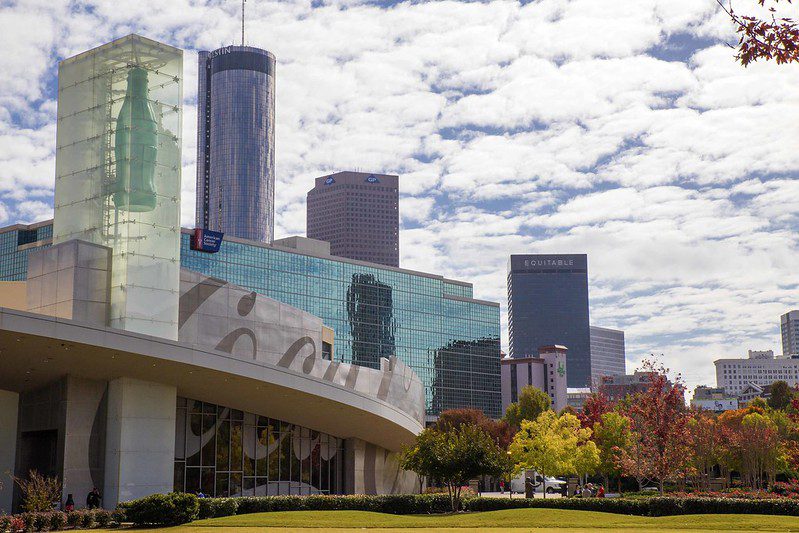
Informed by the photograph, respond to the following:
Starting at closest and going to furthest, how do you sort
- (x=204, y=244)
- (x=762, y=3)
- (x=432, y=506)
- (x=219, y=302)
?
1. (x=762, y=3)
2. (x=432, y=506)
3. (x=219, y=302)
4. (x=204, y=244)

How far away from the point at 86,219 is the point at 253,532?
1967 centimetres

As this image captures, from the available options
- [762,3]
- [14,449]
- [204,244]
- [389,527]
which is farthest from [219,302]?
[204,244]

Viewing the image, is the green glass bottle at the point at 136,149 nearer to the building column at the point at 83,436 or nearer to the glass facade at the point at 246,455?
the building column at the point at 83,436

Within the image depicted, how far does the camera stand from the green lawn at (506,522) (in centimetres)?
3653

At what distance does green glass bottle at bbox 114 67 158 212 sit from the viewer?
45.1m

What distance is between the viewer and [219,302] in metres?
51.4

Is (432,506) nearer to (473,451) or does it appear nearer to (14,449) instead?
(473,451)

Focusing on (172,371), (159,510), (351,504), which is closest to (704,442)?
(351,504)

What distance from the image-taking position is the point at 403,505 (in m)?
45.9

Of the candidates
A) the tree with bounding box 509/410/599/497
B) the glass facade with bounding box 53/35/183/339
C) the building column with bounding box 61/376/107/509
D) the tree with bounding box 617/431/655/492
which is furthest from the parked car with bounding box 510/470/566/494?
the building column with bounding box 61/376/107/509

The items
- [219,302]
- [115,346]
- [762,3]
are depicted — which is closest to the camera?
[762,3]

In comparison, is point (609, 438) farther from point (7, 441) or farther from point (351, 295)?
point (351, 295)

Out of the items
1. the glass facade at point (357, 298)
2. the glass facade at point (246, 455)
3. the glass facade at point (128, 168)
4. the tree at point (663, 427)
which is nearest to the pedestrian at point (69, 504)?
the glass facade at point (246, 455)

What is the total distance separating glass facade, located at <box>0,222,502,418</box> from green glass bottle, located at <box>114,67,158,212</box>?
107 meters
